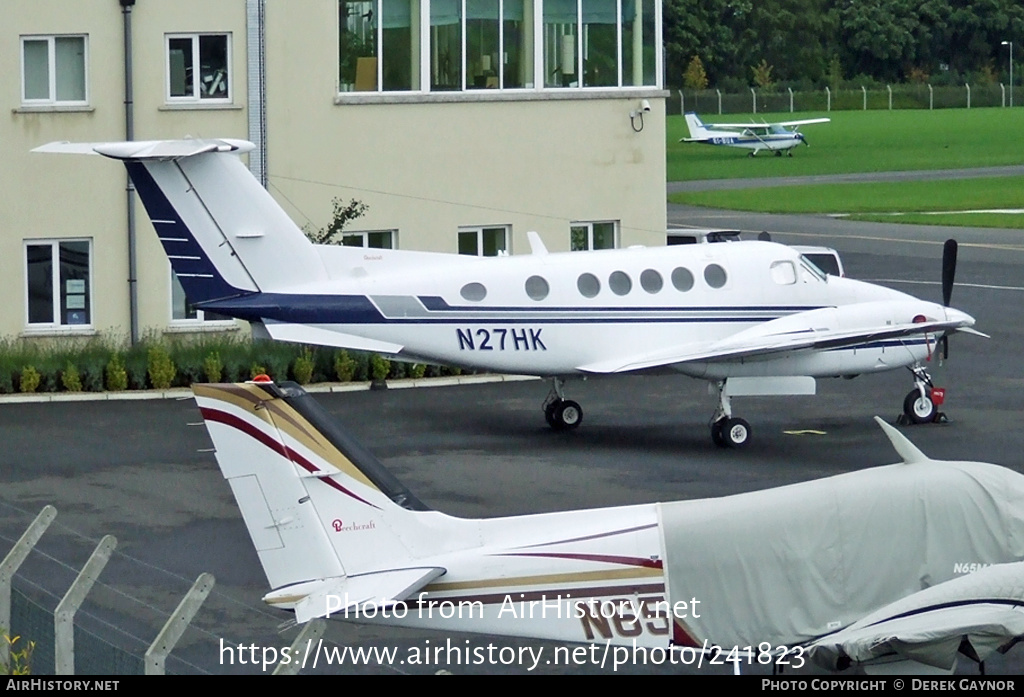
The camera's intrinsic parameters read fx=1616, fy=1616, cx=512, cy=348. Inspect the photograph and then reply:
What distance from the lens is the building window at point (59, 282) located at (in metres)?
26.3

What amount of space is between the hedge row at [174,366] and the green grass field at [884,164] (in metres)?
29.2

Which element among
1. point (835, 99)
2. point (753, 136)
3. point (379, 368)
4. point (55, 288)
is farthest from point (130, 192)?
point (835, 99)

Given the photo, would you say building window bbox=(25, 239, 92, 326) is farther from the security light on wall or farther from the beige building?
the security light on wall

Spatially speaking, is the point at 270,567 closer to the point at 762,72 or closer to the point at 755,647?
the point at 755,647

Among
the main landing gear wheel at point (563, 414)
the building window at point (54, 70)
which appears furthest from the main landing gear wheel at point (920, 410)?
the building window at point (54, 70)

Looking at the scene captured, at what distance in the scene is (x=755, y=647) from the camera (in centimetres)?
970

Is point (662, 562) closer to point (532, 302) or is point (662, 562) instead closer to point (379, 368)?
point (532, 302)

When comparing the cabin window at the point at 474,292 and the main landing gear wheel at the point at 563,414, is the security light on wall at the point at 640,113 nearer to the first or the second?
the main landing gear wheel at the point at 563,414

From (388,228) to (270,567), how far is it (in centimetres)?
1843

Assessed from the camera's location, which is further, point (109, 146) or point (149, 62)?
point (149, 62)

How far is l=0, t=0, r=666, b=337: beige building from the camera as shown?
26.2m

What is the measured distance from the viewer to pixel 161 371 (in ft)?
80.9

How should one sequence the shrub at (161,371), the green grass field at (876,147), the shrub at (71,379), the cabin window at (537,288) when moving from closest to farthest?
1. the cabin window at (537,288)
2. the shrub at (71,379)
3. the shrub at (161,371)
4. the green grass field at (876,147)

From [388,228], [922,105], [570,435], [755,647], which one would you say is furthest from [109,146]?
[922,105]
